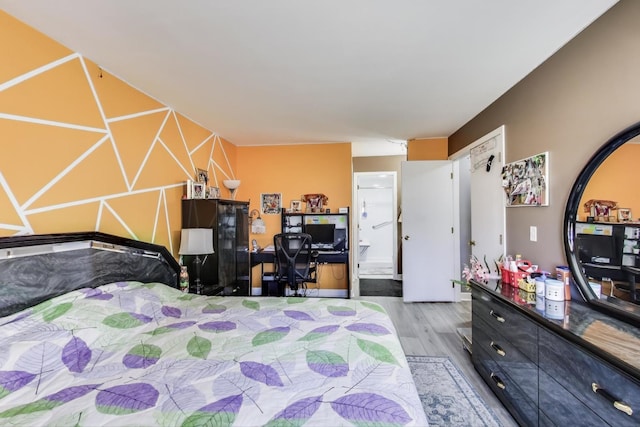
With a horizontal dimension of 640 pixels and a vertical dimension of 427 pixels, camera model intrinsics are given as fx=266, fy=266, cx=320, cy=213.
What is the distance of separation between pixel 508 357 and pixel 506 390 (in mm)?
214

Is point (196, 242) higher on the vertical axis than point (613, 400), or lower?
higher

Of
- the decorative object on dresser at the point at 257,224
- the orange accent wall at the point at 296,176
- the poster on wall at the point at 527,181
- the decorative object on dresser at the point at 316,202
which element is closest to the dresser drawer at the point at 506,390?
the poster on wall at the point at 527,181

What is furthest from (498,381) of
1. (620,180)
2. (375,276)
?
(375,276)

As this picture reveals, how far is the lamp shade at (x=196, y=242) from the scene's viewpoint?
8.54ft

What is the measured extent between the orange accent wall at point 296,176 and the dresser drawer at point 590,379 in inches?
120

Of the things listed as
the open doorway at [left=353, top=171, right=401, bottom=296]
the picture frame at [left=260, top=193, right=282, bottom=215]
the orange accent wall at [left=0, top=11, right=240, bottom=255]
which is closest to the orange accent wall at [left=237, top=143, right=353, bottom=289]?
the picture frame at [left=260, top=193, right=282, bottom=215]

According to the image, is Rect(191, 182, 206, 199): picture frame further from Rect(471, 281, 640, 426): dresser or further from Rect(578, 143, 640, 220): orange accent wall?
Rect(578, 143, 640, 220): orange accent wall

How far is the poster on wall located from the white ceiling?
2.33ft

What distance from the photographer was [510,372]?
1.69 m

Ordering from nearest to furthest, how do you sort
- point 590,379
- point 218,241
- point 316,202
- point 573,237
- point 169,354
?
point 590,379
point 169,354
point 573,237
point 218,241
point 316,202

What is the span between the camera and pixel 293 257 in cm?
333

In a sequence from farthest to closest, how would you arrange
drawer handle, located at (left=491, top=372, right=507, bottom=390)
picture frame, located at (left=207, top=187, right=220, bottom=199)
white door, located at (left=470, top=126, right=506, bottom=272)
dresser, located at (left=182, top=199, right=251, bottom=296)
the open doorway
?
1. the open doorway
2. picture frame, located at (left=207, top=187, right=220, bottom=199)
3. dresser, located at (left=182, top=199, right=251, bottom=296)
4. white door, located at (left=470, top=126, right=506, bottom=272)
5. drawer handle, located at (left=491, top=372, right=507, bottom=390)

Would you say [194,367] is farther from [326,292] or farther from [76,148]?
[326,292]

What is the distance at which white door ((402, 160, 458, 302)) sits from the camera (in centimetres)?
381
